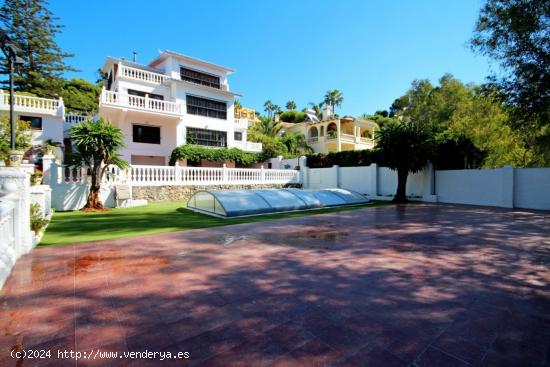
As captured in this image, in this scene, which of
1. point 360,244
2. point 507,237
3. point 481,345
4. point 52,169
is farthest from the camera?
point 52,169

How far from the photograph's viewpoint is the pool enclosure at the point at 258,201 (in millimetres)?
10102

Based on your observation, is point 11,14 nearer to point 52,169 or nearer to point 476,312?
point 52,169

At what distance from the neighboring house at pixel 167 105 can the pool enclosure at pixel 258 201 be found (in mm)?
12354

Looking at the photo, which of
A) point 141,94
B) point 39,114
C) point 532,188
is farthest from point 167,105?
point 532,188

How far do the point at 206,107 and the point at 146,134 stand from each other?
18.8 feet

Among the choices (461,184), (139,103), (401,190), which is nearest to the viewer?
(461,184)

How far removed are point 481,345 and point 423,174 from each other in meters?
15.6

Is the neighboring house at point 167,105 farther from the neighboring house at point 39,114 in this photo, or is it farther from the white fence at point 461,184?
the white fence at point 461,184

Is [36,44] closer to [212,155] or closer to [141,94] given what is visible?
[141,94]

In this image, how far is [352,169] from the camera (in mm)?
19469

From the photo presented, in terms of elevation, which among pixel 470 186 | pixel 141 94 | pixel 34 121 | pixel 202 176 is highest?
pixel 141 94

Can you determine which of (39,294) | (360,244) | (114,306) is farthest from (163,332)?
(360,244)

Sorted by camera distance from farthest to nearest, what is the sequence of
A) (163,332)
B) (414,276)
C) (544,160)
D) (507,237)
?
(544,160)
(507,237)
(414,276)
(163,332)

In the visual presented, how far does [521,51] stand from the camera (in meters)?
10.8
